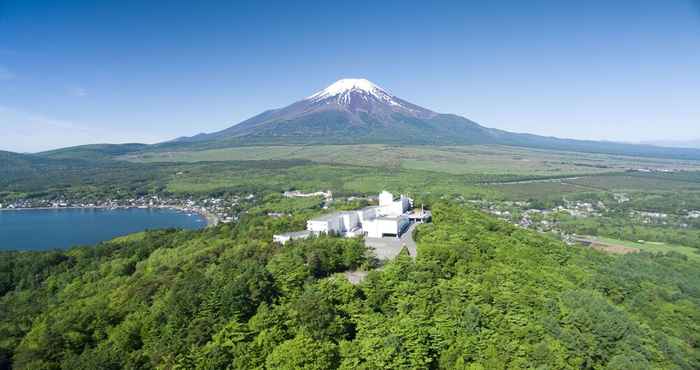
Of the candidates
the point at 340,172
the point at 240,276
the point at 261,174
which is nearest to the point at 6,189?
the point at 261,174

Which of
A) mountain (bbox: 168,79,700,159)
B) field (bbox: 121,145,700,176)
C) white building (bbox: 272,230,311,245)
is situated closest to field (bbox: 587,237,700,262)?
white building (bbox: 272,230,311,245)

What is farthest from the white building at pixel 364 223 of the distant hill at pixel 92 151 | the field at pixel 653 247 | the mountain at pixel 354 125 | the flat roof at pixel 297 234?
the distant hill at pixel 92 151

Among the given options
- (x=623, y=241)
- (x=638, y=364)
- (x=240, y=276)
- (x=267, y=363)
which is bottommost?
(x=623, y=241)

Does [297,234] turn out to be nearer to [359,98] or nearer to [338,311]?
[338,311]

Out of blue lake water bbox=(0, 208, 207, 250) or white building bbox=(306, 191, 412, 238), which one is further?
blue lake water bbox=(0, 208, 207, 250)

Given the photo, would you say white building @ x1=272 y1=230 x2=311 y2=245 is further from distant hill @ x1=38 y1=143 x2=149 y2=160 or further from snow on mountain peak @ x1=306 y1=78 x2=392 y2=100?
snow on mountain peak @ x1=306 y1=78 x2=392 y2=100

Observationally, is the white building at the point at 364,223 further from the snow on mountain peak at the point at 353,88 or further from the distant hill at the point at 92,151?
the snow on mountain peak at the point at 353,88

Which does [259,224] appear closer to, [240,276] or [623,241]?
[240,276]

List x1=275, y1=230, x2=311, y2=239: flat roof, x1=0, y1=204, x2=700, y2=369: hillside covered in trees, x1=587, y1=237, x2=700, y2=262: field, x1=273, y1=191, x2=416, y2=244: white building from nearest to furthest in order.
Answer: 1. x1=0, y1=204, x2=700, y2=369: hillside covered in trees
2. x1=275, y1=230, x2=311, y2=239: flat roof
3. x1=273, y1=191, x2=416, y2=244: white building
4. x1=587, y1=237, x2=700, y2=262: field
